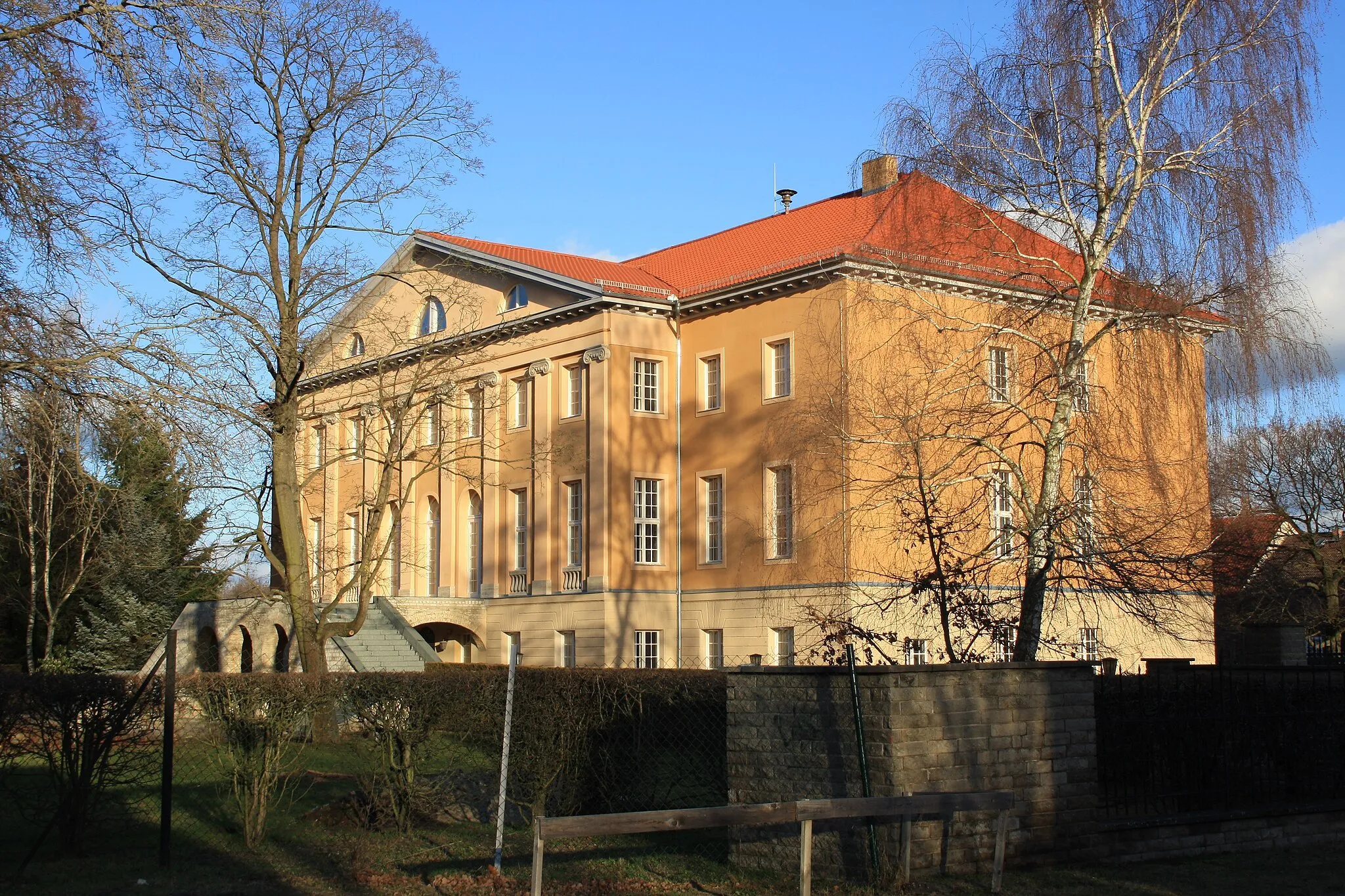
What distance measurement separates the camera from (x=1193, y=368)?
16875 millimetres

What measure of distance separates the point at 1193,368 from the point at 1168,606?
9.88ft

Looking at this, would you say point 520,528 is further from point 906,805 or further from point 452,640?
point 906,805

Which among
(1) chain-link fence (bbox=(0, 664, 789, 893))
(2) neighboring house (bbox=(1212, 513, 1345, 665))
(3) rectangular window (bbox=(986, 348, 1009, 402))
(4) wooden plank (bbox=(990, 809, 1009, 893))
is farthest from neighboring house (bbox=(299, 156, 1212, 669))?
(4) wooden plank (bbox=(990, 809, 1009, 893))

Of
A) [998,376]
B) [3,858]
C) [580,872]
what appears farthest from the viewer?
[998,376]

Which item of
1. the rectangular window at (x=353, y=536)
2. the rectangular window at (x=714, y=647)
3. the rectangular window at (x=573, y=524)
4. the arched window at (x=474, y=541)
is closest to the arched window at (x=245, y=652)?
the rectangular window at (x=353, y=536)

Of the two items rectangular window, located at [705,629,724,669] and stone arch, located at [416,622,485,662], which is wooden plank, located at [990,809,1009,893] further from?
stone arch, located at [416,622,485,662]

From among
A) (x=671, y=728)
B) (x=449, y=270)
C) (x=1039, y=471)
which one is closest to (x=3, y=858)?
(x=671, y=728)

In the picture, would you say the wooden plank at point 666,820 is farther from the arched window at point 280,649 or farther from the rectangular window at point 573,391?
the arched window at point 280,649

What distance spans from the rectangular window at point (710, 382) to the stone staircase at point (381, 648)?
9297 mm

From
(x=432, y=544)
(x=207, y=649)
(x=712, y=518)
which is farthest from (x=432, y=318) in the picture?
(x=712, y=518)

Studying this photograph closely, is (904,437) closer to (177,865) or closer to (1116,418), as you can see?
(1116,418)

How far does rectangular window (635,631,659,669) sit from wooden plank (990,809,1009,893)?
25.2 m

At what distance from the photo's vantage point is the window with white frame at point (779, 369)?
33.1 m

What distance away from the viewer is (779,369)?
33.5 meters
